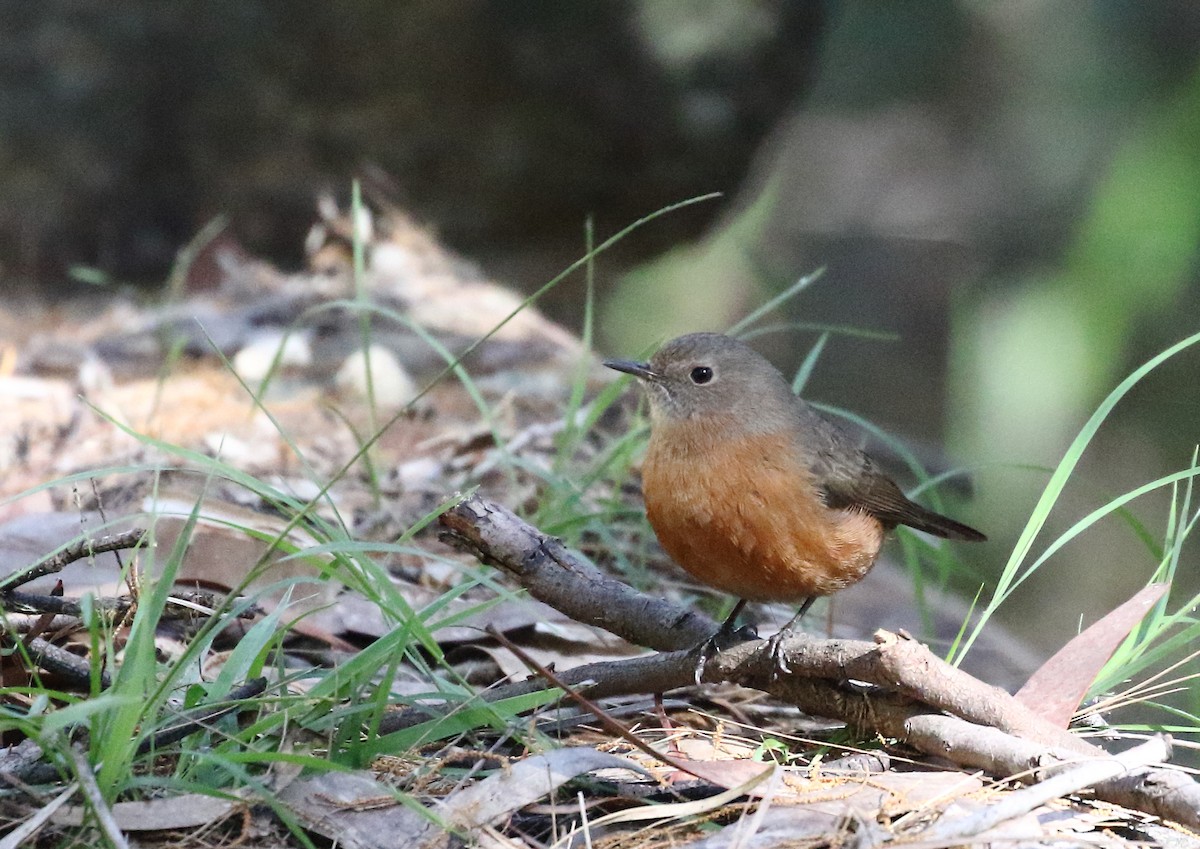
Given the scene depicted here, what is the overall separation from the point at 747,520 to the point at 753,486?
0.46 feet

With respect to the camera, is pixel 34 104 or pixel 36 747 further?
pixel 34 104

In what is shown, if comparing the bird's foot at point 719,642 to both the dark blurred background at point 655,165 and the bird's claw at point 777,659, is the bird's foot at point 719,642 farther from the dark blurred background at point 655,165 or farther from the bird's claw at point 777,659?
the dark blurred background at point 655,165

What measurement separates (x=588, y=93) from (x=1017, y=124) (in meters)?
5.25

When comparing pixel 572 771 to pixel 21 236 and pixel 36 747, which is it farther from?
pixel 21 236

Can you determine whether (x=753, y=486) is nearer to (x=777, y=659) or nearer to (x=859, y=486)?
(x=859, y=486)

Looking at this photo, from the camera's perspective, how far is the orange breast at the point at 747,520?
3.57 m

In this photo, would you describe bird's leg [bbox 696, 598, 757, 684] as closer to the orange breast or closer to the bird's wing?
the orange breast

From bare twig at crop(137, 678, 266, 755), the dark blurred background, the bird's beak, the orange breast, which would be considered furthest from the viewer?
the dark blurred background

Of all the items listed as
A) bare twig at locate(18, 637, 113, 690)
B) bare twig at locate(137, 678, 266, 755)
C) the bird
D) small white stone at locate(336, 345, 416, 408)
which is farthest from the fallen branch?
small white stone at locate(336, 345, 416, 408)

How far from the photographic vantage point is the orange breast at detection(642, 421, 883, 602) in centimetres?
357

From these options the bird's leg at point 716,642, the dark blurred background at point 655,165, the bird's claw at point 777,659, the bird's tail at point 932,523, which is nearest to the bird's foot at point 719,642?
the bird's leg at point 716,642

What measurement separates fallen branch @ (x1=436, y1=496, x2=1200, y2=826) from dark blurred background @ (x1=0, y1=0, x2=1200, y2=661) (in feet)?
11.8

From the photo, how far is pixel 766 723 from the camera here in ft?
11.6

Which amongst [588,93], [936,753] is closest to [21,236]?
[588,93]
